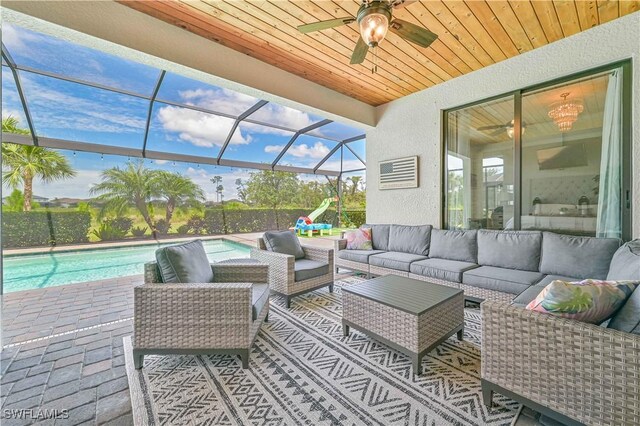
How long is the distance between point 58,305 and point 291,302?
2.83m

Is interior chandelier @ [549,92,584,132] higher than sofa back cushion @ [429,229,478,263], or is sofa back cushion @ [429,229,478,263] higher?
interior chandelier @ [549,92,584,132]

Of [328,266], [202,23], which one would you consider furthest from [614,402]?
[202,23]

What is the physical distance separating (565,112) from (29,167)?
9.38 meters

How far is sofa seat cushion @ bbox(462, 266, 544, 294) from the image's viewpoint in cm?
254

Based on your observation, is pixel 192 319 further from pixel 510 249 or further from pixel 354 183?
pixel 354 183

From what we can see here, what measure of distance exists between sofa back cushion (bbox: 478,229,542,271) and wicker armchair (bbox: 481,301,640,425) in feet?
6.38

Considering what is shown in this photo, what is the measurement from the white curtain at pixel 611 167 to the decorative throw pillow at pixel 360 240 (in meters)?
2.77

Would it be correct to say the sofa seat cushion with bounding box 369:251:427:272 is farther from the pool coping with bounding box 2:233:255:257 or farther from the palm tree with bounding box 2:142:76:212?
the palm tree with bounding box 2:142:76:212

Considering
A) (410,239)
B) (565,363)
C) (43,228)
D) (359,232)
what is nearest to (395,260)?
(410,239)

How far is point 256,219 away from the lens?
32.2 ft

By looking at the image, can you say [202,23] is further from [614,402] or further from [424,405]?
[614,402]

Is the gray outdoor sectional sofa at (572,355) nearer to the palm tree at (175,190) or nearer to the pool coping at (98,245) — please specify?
the pool coping at (98,245)

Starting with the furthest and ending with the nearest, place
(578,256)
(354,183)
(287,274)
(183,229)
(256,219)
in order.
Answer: (354,183) < (256,219) < (183,229) < (287,274) < (578,256)

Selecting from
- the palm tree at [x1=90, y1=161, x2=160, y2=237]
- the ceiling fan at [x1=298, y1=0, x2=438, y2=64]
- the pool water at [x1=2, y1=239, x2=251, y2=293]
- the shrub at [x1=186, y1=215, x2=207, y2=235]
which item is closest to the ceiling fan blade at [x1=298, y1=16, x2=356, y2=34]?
the ceiling fan at [x1=298, y1=0, x2=438, y2=64]
